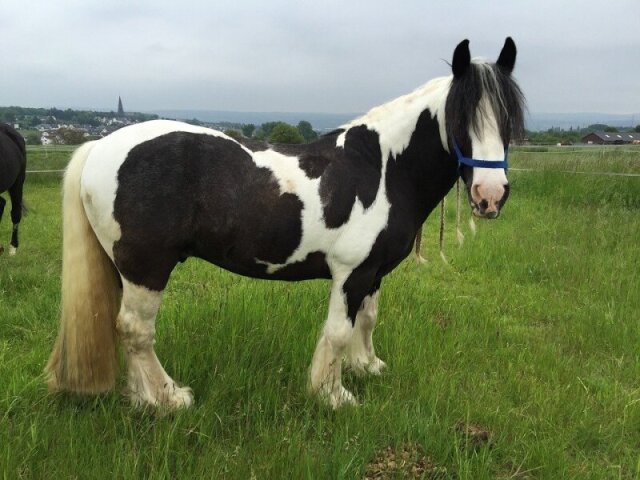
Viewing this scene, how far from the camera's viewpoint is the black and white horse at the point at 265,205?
2.18 m

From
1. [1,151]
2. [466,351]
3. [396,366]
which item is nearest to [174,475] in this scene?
[396,366]

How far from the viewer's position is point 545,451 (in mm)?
2229

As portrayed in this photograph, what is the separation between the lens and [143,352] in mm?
2414

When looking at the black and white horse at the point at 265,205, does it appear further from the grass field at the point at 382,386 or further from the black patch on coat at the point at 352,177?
the grass field at the point at 382,386

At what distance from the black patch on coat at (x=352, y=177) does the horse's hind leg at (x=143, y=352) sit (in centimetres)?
95

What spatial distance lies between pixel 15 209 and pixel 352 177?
18.0ft

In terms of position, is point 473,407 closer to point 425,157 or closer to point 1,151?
point 425,157

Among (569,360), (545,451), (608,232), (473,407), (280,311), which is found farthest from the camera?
(608,232)

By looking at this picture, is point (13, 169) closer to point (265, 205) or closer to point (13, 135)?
point (13, 135)

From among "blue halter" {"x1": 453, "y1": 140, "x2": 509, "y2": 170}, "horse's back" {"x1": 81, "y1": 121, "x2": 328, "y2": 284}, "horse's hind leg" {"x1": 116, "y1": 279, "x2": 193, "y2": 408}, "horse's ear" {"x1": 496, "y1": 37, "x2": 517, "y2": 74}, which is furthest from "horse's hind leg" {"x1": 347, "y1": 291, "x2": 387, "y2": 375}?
"horse's ear" {"x1": 496, "y1": 37, "x2": 517, "y2": 74}

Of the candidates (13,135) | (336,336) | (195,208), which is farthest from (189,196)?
(13,135)

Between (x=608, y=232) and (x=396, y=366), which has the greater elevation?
(x=608, y=232)

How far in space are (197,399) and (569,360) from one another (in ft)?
8.04

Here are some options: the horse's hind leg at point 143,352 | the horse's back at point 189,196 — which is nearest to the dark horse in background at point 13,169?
the horse's hind leg at point 143,352
